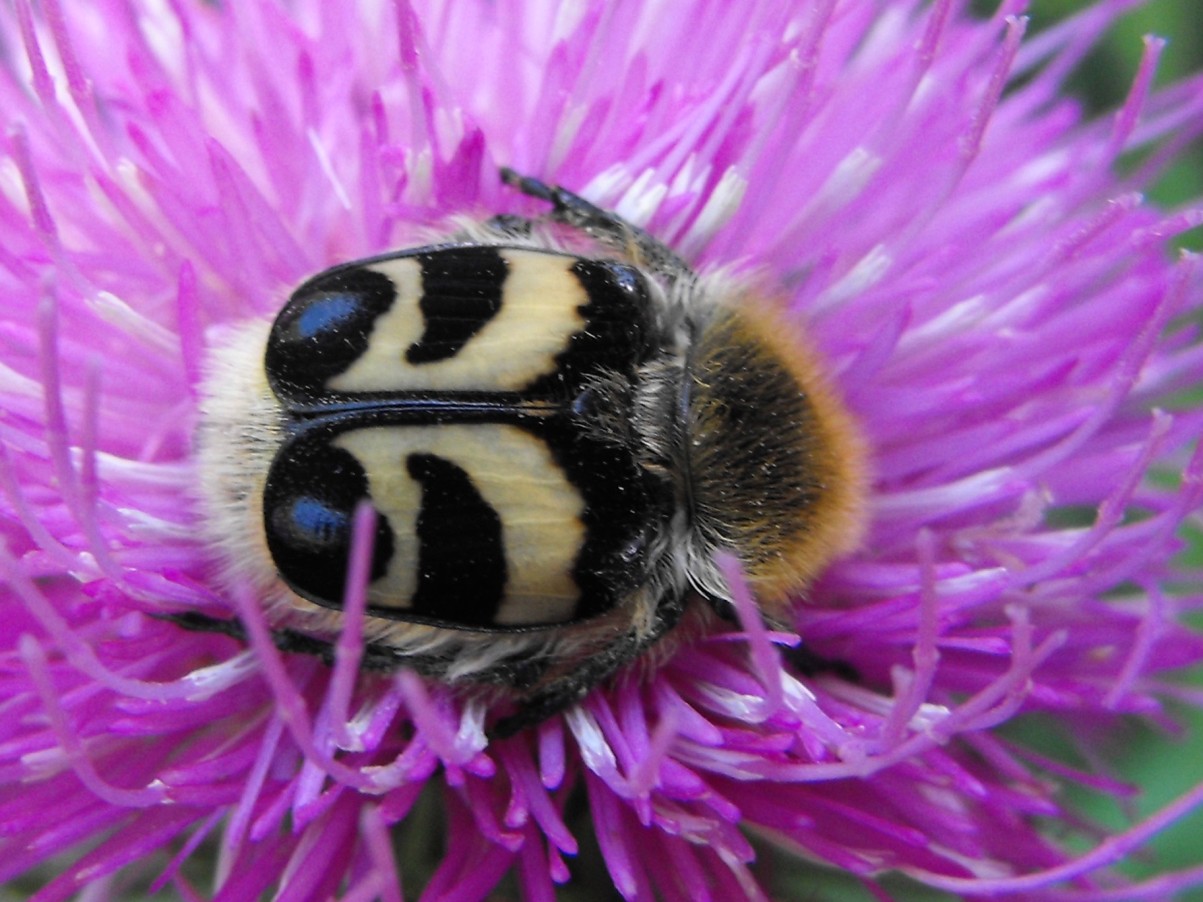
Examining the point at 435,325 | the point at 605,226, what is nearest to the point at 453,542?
the point at 435,325

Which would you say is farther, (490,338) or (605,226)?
(605,226)

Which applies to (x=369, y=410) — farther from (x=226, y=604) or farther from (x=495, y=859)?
(x=495, y=859)

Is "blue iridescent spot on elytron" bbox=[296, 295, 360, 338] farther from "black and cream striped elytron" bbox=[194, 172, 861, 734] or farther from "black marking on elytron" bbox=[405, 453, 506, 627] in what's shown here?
"black marking on elytron" bbox=[405, 453, 506, 627]

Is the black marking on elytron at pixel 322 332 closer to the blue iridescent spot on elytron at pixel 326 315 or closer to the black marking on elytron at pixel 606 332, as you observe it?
the blue iridescent spot on elytron at pixel 326 315

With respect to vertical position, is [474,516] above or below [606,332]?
below

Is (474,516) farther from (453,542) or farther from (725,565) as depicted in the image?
(725,565)

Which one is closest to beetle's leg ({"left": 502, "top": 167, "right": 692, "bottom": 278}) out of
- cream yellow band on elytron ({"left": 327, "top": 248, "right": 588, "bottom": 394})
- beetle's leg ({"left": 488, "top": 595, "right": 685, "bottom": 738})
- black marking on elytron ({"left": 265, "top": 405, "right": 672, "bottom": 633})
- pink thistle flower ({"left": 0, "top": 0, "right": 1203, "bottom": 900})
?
pink thistle flower ({"left": 0, "top": 0, "right": 1203, "bottom": 900})
